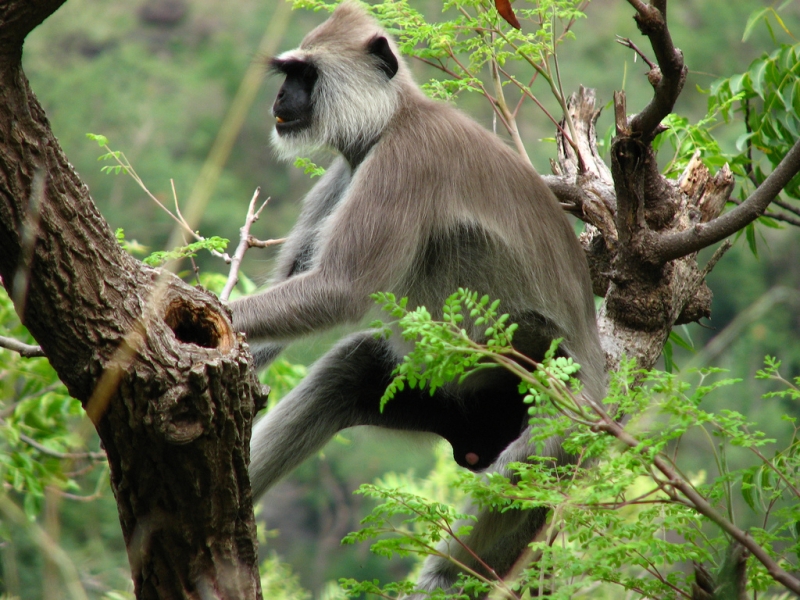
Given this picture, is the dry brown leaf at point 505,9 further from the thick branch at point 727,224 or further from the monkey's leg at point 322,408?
the monkey's leg at point 322,408

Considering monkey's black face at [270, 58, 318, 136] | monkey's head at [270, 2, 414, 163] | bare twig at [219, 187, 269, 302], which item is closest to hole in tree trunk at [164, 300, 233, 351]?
bare twig at [219, 187, 269, 302]

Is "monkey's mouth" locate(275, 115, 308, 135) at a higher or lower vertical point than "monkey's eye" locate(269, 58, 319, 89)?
lower

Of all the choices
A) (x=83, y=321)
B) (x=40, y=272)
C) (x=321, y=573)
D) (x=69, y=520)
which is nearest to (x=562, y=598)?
(x=83, y=321)

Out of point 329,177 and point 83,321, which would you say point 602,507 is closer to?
point 83,321

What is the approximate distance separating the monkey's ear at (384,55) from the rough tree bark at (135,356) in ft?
6.74

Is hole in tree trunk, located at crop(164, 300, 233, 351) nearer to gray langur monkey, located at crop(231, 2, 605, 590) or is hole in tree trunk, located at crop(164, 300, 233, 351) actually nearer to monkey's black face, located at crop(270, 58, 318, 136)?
gray langur monkey, located at crop(231, 2, 605, 590)

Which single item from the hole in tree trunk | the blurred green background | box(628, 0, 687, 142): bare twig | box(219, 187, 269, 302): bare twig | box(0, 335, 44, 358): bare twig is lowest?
the blurred green background

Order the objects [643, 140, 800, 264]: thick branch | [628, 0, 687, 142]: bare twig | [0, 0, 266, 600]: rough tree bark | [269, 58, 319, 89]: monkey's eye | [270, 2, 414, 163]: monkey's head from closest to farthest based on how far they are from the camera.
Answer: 1. [0, 0, 266, 600]: rough tree bark
2. [628, 0, 687, 142]: bare twig
3. [643, 140, 800, 264]: thick branch
4. [270, 2, 414, 163]: monkey's head
5. [269, 58, 319, 89]: monkey's eye

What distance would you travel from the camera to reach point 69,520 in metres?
11.8

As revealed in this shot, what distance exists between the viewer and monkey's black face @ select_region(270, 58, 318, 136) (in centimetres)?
403

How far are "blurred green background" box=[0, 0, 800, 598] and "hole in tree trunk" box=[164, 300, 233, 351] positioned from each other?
15065mm

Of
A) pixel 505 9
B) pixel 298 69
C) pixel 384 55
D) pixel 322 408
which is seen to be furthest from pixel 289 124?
pixel 505 9

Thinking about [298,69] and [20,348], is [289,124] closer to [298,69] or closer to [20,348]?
[298,69]

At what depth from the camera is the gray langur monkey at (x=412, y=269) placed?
11.2 ft
